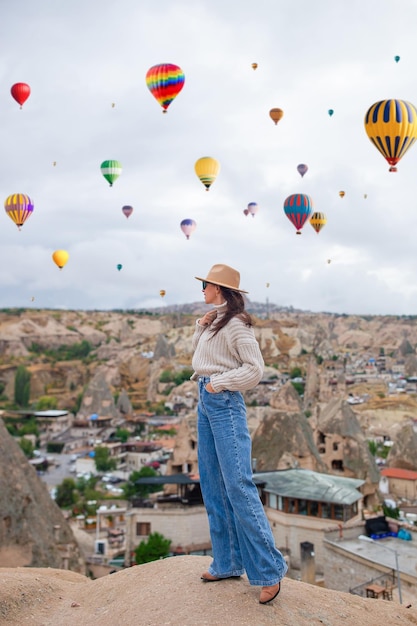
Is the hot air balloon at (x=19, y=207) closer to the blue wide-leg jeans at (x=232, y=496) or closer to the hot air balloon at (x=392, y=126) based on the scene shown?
the hot air balloon at (x=392, y=126)

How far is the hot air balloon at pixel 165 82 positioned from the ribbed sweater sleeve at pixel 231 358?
1813 centimetres

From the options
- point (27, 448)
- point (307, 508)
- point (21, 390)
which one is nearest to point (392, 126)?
point (307, 508)

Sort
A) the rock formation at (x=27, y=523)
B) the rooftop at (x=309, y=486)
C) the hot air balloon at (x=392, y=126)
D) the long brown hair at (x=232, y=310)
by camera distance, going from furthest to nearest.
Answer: the hot air balloon at (x=392, y=126), the rooftop at (x=309, y=486), the rock formation at (x=27, y=523), the long brown hair at (x=232, y=310)

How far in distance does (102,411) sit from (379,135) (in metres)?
50.7

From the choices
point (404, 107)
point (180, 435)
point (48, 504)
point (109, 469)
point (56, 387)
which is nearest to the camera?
point (404, 107)

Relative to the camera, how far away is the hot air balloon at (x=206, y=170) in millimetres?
23219

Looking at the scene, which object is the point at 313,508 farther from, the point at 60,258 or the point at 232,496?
the point at 60,258

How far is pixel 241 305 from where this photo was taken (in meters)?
3.99

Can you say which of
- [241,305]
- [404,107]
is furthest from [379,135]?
[241,305]

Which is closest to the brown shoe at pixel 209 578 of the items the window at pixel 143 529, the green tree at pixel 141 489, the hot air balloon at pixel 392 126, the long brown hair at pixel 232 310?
the long brown hair at pixel 232 310

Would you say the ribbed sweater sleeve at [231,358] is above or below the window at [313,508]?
above

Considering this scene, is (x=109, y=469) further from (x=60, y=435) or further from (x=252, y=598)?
(x=252, y=598)

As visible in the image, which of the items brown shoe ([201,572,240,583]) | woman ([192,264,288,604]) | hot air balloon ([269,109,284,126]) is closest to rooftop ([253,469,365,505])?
brown shoe ([201,572,240,583])

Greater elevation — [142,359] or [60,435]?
[142,359]
